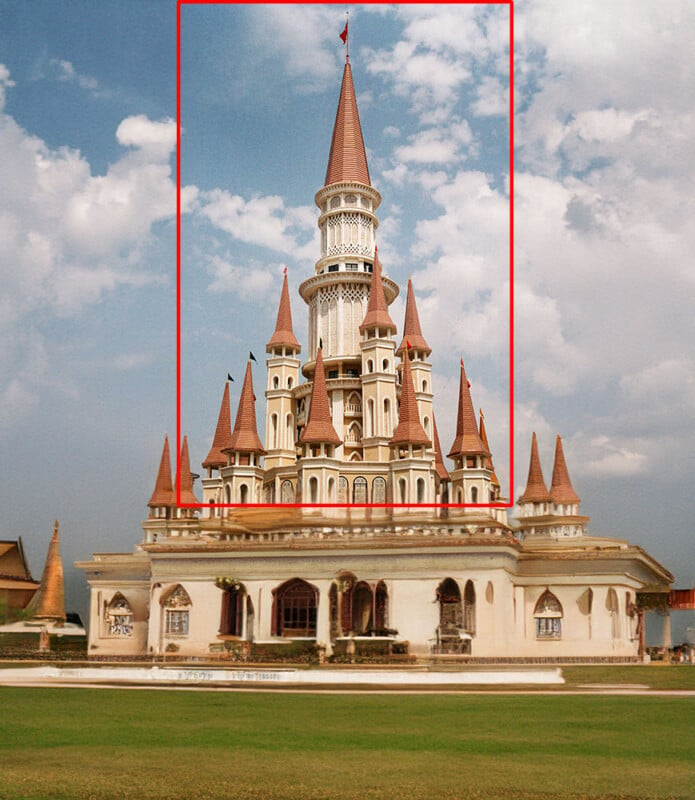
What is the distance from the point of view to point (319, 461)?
4406cm

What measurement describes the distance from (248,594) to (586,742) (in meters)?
25.6

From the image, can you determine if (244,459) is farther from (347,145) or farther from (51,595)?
(347,145)

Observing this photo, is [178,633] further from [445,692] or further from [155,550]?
[445,692]

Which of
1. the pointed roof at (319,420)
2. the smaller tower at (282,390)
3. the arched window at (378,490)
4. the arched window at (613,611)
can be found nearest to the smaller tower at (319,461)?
the pointed roof at (319,420)

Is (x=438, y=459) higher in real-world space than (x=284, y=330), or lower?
lower

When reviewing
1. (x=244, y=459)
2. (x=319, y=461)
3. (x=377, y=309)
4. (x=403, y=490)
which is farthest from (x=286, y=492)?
(x=377, y=309)

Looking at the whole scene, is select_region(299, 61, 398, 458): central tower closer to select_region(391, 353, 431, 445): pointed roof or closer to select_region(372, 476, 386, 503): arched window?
select_region(391, 353, 431, 445): pointed roof

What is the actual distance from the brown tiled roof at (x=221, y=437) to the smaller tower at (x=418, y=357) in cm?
954

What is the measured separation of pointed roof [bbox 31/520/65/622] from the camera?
51.7 metres

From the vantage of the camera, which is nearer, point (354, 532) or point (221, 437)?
point (354, 532)

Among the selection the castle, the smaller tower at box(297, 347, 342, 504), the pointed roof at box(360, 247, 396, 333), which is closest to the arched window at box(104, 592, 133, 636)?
the castle

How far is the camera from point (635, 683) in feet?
85.1

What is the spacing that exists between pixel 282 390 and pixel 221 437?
3.97 m

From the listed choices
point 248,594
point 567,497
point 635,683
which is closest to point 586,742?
point 635,683
